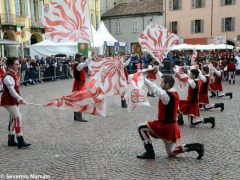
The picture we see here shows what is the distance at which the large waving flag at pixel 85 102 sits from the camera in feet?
20.9

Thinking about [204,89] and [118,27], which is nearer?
[204,89]

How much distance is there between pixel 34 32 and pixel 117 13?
1610 cm

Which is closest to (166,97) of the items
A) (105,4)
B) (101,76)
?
(101,76)

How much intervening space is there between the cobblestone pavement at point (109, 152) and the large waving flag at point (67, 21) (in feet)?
7.35

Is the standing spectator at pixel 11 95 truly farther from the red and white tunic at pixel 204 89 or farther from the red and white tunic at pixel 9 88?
the red and white tunic at pixel 204 89

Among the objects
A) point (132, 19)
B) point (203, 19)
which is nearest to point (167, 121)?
point (203, 19)

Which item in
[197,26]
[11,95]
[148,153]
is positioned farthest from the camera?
[197,26]

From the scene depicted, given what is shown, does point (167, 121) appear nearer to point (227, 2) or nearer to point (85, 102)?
point (85, 102)

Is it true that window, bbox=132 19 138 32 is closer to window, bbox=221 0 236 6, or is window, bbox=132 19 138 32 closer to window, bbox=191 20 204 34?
window, bbox=191 20 204 34

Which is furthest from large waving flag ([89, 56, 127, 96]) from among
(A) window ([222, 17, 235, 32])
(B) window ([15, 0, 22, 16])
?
(A) window ([222, 17, 235, 32])

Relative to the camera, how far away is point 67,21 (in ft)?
24.1

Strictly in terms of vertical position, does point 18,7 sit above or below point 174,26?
above

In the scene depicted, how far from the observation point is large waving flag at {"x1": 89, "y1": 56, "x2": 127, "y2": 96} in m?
7.14

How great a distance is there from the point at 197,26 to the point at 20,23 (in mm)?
19763
